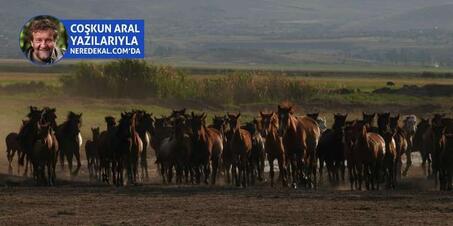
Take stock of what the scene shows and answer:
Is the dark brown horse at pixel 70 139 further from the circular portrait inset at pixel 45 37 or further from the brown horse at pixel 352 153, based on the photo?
the circular portrait inset at pixel 45 37

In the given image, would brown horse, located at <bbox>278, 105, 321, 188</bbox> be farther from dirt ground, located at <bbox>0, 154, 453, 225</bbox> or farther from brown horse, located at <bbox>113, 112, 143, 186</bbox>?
brown horse, located at <bbox>113, 112, 143, 186</bbox>

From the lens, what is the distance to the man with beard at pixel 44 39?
5184 cm

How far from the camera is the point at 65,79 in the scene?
85.4 m

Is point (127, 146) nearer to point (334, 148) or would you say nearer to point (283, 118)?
point (283, 118)

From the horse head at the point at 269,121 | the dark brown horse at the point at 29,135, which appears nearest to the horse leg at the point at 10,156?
the dark brown horse at the point at 29,135

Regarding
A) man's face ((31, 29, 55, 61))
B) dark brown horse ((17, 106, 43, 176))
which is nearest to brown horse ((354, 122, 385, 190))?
dark brown horse ((17, 106, 43, 176))

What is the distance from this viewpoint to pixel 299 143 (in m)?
32.4

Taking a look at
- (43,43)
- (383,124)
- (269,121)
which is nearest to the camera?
(269,121)

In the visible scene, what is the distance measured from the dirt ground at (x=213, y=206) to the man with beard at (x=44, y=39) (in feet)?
74.6

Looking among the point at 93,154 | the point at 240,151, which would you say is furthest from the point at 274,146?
the point at 93,154

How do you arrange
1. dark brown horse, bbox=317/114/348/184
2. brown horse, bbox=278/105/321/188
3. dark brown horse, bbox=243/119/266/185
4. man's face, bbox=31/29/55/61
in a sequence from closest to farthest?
brown horse, bbox=278/105/321/188 → dark brown horse, bbox=317/114/348/184 → dark brown horse, bbox=243/119/266/185 → man's face, bbox=31/29/55/61

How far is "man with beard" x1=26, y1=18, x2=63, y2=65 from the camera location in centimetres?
5184

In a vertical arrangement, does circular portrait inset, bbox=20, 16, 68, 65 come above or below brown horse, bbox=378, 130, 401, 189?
A: above

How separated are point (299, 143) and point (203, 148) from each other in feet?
8.78
